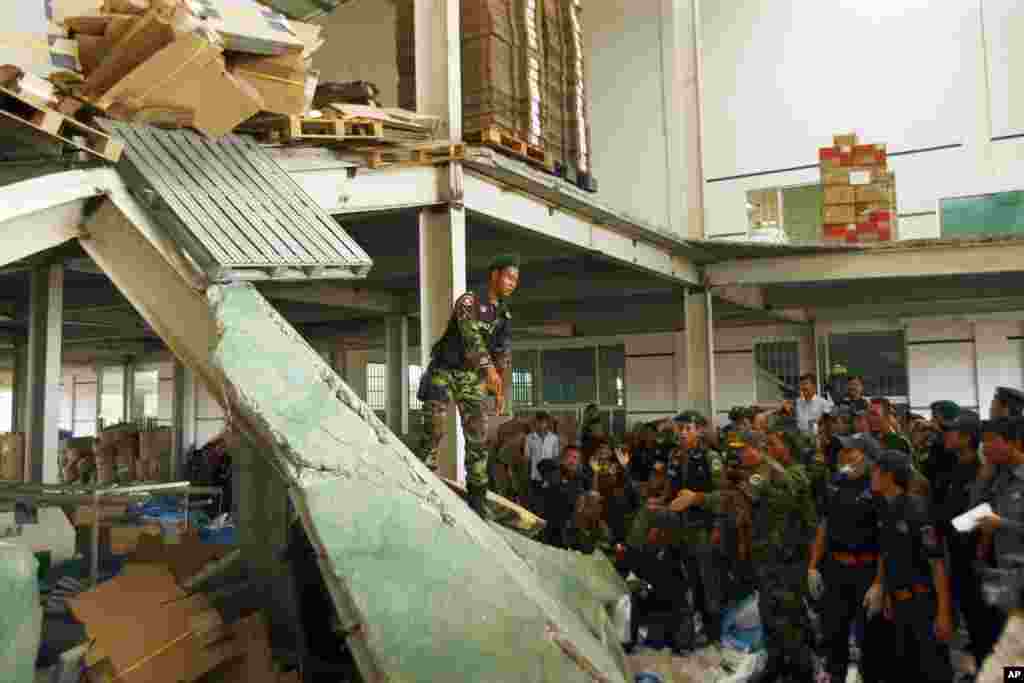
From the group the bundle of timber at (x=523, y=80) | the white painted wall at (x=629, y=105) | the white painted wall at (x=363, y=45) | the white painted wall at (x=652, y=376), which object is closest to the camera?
the bundle of timber at (x=523, y=80)

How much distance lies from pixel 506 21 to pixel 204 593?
5.93 m

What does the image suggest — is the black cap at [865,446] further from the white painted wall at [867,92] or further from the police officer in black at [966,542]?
the white painted wall at [867,92]

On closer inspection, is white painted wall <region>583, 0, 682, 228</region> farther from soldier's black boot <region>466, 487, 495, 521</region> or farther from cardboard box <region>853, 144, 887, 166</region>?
soldier's black boot <region>466, 487, 495, 521</region>

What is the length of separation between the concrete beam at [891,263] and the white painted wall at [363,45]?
8.27 meters

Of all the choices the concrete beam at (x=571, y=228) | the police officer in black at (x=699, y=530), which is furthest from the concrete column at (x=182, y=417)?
the police officer in black at (x=699, y=530)

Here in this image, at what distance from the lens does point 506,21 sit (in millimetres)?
7879

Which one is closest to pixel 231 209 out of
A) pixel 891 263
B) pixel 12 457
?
pixel 12 457

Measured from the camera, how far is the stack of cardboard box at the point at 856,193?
35.9 ft

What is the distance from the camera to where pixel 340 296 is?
1197 centimetres

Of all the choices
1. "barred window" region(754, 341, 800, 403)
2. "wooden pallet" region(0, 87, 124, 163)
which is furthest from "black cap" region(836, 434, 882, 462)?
"barred window" region(754, 341, 800, 403)

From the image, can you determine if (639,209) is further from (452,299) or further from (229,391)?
(229,391)

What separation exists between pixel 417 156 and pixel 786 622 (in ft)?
14.4

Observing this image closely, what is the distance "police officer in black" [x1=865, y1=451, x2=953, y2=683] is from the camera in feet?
14.2

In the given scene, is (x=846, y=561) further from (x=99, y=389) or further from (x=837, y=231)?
(x=99, y=389)
